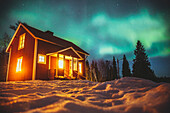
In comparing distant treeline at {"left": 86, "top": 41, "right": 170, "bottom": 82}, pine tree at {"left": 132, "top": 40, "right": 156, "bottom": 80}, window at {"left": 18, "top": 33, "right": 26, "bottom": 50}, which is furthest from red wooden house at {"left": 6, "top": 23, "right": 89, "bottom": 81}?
pine tree at {"left": 132, "top": 40, "right": 156, "bottom": 80}

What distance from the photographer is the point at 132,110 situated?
102 cm

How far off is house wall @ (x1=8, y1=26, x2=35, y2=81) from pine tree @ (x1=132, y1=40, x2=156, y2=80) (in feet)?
62.4

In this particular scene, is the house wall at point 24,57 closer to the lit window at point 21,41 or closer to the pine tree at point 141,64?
the lit window at point 21,41

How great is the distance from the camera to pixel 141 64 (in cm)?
1917

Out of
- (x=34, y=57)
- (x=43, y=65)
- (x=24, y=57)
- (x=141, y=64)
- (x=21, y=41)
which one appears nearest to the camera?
(x=34, y=57)

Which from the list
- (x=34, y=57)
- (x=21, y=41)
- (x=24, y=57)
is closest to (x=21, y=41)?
(x=21, y=41)

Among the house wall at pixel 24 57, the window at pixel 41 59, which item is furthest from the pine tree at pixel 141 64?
the house wall at pixel 24 57

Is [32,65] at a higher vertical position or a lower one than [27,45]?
lower

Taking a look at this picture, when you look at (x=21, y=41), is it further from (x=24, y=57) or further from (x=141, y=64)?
(x=141, y=64)

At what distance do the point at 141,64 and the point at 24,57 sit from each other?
69.6 feet

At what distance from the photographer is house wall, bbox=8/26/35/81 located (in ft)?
28.1

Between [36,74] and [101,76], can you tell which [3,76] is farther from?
[101,76]

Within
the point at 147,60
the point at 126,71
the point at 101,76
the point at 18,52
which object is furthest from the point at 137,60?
the point at 18,52

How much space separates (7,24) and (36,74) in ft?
60.2
